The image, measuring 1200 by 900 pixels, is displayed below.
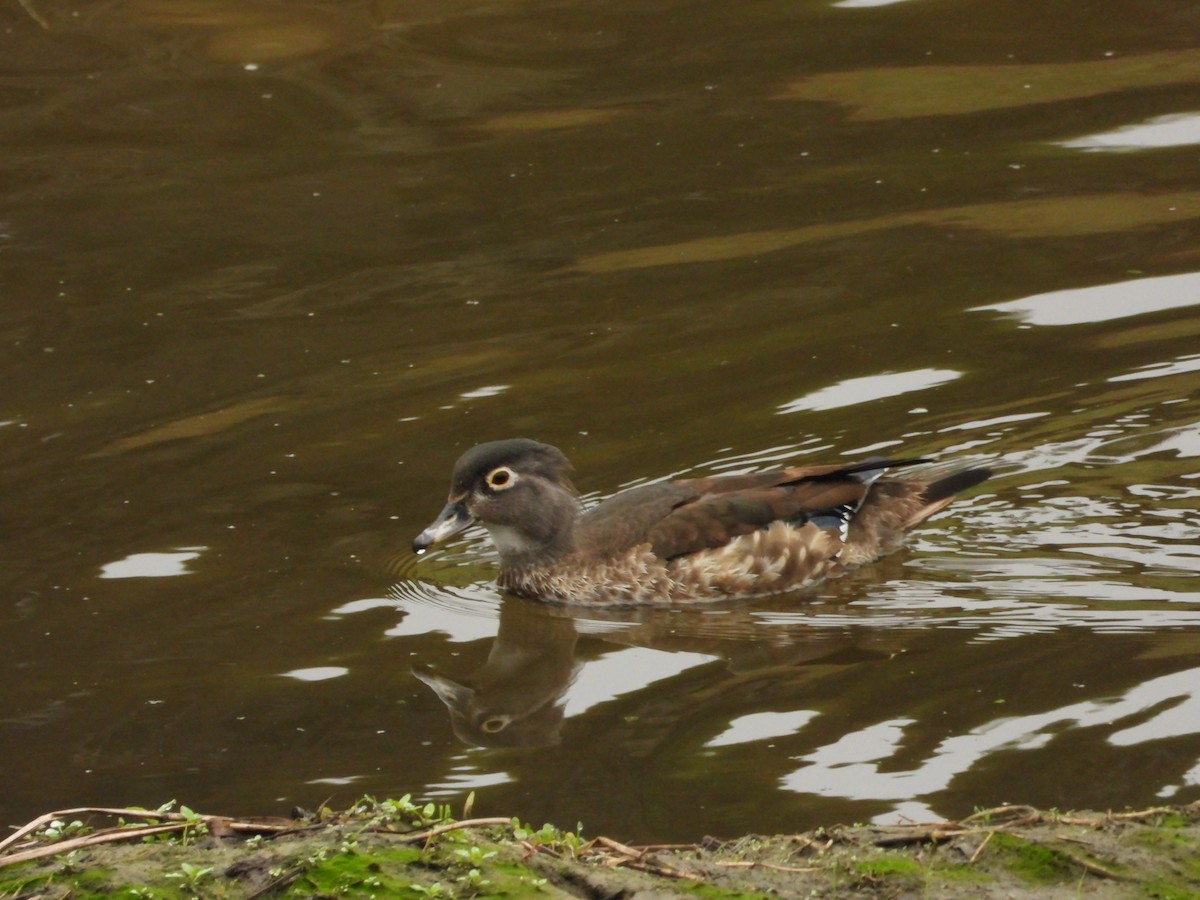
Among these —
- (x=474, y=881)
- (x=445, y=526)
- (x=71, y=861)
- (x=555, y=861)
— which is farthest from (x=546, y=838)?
(x=445, y=526)

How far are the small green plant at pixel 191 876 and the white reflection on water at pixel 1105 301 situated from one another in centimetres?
751

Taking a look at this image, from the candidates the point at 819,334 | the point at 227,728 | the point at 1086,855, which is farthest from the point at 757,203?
the point at 1086,855

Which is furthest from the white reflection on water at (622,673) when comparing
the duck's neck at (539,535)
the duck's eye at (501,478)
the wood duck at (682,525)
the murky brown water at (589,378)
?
the duck's eye at (501,478)

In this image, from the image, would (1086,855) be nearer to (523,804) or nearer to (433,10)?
(523,804)

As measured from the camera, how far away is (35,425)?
11109 millimetres

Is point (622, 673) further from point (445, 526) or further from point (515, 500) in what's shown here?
point (515, 500)

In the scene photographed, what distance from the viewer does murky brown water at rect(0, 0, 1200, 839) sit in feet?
22.9

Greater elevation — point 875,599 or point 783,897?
point 783,897

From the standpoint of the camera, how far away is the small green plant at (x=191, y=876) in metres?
4.65

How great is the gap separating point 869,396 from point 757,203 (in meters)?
3.44

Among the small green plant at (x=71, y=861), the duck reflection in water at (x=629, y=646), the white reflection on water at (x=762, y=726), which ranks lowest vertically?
the duck reflection in water at (x=629, y=646)

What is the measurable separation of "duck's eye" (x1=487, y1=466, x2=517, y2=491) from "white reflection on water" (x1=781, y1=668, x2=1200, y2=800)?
2.96 metres

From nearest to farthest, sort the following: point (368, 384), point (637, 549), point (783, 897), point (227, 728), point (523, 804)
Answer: point (783, 897) < point (523, 804) < point (227, 728) < point (637, 549) < point (368, 384)

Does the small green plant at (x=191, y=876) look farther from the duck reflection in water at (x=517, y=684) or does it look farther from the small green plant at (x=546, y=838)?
the duck reflection in water at (x=517, y=684)
